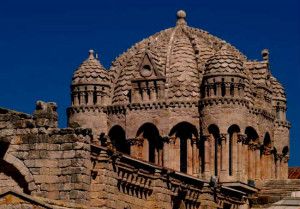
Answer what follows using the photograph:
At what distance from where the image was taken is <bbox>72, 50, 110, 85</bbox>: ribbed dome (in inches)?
3326

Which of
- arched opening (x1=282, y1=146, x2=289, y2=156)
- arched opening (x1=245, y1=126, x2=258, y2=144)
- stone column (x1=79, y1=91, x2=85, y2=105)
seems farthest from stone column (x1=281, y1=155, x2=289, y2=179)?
stone column (x1=79, y1=91, x2=85, y2=105)

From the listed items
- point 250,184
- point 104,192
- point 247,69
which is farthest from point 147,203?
point 247,69

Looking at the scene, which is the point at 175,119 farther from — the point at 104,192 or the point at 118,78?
the point at 104,192

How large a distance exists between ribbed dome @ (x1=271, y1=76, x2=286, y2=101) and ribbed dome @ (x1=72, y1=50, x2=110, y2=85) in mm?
11395

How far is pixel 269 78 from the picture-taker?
288ft

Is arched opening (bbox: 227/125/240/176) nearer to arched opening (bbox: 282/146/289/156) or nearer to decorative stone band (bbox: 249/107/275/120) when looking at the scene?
decorative stone band (bbox: 249/107/275/120)

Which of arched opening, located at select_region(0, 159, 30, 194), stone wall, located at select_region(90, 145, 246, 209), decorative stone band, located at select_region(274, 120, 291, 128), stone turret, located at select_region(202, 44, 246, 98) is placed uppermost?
stone turret, located at select_region(202, 44, 246, 98)

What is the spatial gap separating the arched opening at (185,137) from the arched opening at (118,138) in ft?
9.70

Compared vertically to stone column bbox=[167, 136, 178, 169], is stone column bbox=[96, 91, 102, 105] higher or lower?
higher

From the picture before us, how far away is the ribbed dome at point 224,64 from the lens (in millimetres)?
81938

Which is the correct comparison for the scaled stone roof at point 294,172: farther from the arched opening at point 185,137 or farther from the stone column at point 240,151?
the arched opening at point 185,137

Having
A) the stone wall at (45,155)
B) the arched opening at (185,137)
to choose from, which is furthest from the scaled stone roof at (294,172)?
the stone wall at (45,155)

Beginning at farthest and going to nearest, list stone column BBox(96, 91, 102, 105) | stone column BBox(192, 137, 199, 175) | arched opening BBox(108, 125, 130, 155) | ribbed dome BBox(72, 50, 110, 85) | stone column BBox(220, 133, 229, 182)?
stone column BBox(96, 91, 102, 105) → ribbed dome BBox(72, 50, 110, 85) → arched opening BBox(108, 125, 130, 155) → stone column BBox(192, 137, 199, 175) → stone column BBox(220, 133, 229, 182)

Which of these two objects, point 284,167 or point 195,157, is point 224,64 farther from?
point 284,167
